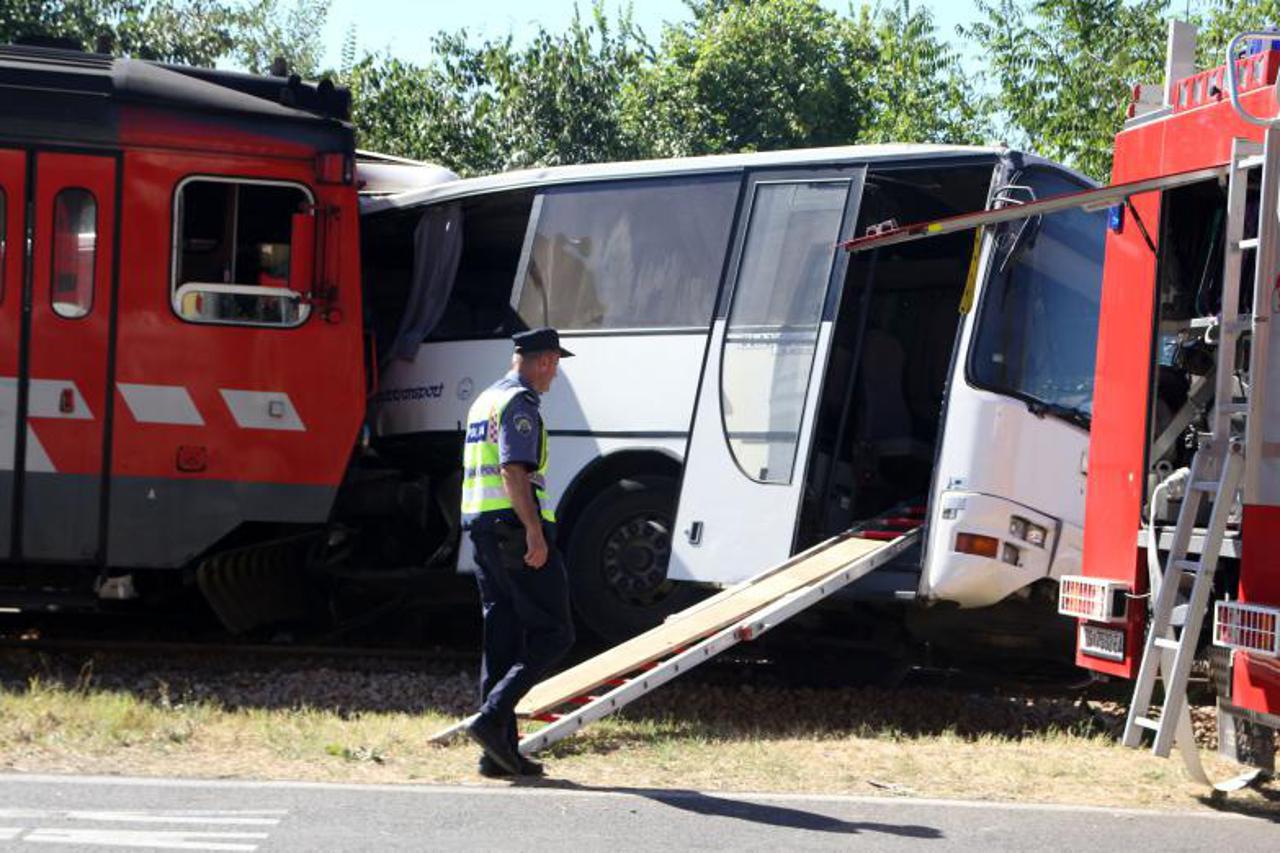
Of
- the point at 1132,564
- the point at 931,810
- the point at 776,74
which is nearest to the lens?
the point at 931,810

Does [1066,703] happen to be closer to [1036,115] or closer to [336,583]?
[336,583]

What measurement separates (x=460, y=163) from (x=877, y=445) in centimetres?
1208

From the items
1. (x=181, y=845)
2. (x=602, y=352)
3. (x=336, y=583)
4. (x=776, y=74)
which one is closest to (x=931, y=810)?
(x=181, y=845)

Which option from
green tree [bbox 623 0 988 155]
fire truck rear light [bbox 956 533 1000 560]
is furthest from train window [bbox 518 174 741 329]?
green tree [bbox 623 0 988 155]

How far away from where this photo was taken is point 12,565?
10.0 metres

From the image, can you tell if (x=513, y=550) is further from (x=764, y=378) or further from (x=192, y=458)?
(x=192, y=458)

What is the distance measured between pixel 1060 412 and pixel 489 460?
3.25 metres

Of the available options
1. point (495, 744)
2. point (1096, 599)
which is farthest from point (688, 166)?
point (495, 744)

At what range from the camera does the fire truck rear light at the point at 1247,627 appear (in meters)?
6.14

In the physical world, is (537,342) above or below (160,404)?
above

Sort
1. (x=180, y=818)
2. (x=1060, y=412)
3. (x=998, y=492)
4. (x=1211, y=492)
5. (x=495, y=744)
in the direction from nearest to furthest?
1. (x=180, y=818)
2. (x=1211, y=492)
3. (x=495, y=744)
4. (x=998, y=492)
5. (x=1060, y=412)

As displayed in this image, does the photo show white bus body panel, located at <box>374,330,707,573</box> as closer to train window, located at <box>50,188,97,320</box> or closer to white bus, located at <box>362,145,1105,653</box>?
white bus, located at <box>362,145,1105,653</box>

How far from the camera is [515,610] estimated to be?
280 inches

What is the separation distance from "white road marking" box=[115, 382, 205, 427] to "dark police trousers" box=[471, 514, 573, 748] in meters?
3.28
